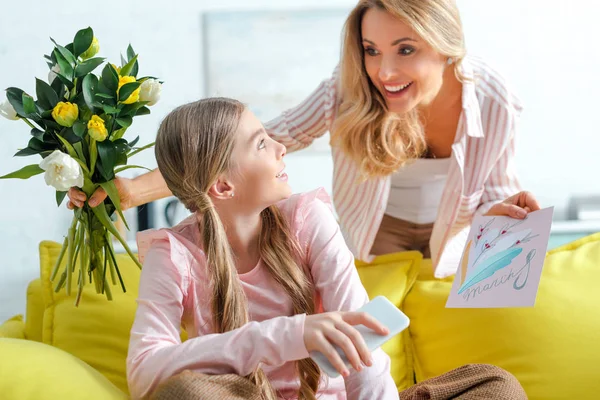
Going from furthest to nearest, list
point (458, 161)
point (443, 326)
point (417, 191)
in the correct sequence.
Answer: point (417, 191), point (458, 161), point (443, 326)

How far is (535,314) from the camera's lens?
69.7 inches

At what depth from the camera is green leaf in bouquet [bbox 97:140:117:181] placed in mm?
1528

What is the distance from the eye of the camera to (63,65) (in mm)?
1532

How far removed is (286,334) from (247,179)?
333 millimetres

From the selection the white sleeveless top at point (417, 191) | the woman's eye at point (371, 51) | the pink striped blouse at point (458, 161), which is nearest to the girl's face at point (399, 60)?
the woman's eye at point (371, 51)

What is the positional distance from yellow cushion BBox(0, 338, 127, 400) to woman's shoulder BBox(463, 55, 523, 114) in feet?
3.79

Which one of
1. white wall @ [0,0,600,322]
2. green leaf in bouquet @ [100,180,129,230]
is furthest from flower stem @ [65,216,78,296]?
white wall @ [0,0,600,322]

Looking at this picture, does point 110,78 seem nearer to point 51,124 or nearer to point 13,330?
point 51,124

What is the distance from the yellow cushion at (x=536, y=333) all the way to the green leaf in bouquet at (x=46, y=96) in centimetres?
97

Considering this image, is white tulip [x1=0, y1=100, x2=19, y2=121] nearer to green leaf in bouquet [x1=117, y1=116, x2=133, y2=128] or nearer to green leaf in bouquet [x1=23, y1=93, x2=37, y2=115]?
green leaf in bouquet [x1=23, y1=93, x2=37, y2=115]

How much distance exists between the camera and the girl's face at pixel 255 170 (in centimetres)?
140

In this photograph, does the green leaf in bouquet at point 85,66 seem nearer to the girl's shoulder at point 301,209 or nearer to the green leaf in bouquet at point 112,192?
the green leaf in bouquet at point 112,192

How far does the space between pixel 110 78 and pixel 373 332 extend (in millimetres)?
756

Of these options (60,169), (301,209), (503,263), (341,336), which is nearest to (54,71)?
(60,169)
